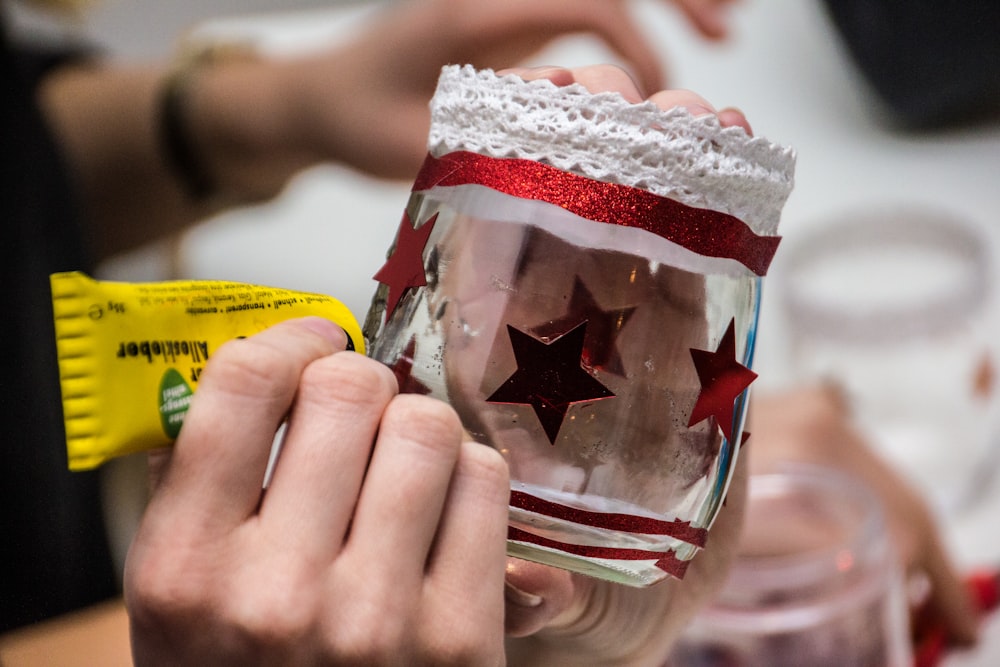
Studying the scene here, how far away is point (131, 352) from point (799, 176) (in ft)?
1.19

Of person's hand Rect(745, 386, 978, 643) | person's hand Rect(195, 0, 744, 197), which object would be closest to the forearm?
person's hand Rect(195, 0, 744, 197)

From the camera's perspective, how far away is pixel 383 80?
0.45m

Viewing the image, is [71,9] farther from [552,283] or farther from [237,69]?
[552,283]

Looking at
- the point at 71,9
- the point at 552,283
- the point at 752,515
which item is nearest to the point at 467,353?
the point at 552,283

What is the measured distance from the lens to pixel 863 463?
15.0 inches

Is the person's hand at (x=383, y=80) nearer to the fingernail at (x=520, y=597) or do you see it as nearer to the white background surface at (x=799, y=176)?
the white background surface at (x=799, y=176)

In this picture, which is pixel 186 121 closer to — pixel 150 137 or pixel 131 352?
pixel 150 137

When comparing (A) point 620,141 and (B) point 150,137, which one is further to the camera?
(B) point 150,137

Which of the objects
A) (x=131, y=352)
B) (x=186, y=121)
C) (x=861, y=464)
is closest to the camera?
(x=131, y=352)

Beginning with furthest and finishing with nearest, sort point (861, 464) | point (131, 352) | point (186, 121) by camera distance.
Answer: point (186, 121) → point (861, 464) → point (131, 352)

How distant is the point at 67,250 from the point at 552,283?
334 mm

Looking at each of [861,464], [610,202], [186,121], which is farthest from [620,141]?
[186,121]

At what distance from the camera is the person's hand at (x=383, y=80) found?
14.4 inches

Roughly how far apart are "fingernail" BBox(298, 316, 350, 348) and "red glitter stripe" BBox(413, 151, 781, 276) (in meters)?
0.03
